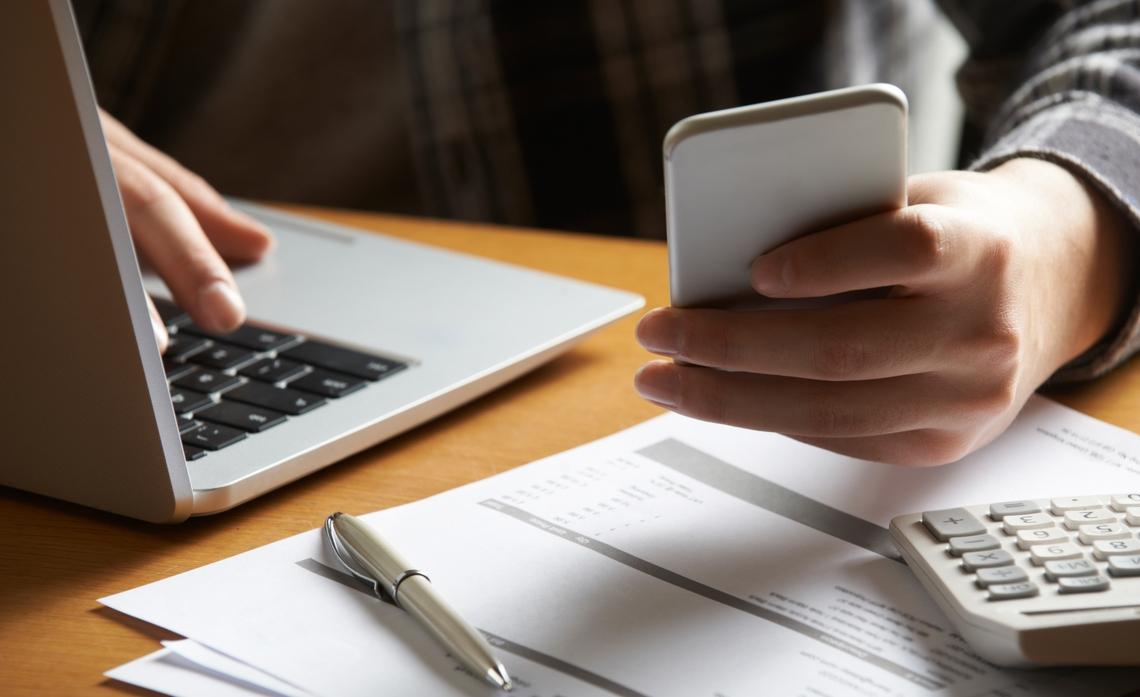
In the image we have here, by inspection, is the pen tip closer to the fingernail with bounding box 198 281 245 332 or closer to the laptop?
the laptop

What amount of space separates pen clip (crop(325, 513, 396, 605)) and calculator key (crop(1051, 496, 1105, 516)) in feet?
0.73

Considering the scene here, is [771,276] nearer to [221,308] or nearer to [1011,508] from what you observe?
[1011,508]

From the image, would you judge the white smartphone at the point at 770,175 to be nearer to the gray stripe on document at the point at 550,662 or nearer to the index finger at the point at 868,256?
the index finger at the point at 868,256

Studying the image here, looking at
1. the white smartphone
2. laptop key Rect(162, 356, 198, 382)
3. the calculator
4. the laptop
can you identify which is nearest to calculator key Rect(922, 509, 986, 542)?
the calculator

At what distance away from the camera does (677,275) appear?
0.39 meters

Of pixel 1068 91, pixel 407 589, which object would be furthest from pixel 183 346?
pixel 1068 91

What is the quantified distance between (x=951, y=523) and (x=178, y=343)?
37 centimetres

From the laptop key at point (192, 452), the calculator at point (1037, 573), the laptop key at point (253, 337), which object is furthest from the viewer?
the laptop key at point (253, 337)

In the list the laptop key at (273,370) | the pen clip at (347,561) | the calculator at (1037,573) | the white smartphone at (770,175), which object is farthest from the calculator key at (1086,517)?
the laptop key at (273,370)

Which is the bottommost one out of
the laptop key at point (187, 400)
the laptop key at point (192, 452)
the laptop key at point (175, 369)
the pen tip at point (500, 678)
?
the pen tip at point (500, 678)

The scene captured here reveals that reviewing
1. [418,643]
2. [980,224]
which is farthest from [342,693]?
[980,224]

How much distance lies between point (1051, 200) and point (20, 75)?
16.2 inches

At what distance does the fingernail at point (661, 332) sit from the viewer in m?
0.39

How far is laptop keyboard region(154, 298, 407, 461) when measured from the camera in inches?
18.1
